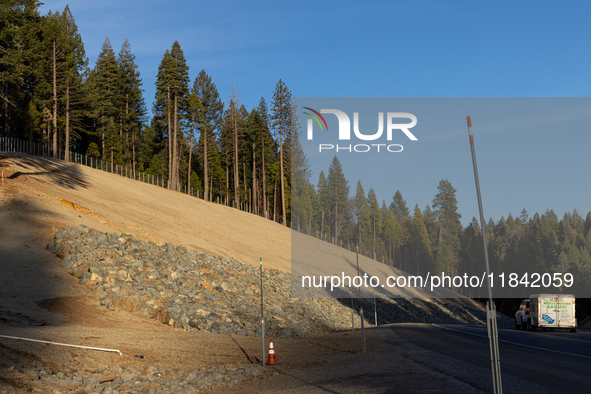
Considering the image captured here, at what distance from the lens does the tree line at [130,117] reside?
64250mm

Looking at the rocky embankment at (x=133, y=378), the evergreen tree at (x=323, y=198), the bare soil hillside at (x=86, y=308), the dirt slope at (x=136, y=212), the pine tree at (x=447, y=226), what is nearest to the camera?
the rocky embankment at (x=133, y=378)

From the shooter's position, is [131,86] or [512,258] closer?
[512,258]

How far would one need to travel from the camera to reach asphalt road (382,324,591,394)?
1071 cm

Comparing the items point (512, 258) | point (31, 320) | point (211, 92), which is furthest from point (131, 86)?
point (31, 320)

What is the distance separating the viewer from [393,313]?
46.8 m

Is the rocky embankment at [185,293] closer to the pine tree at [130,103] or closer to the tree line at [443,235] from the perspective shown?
the tree line at [443,235]

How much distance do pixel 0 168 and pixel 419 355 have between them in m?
34.8

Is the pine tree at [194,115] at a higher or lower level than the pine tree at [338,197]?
higher

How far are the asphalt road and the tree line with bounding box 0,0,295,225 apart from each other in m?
39.4

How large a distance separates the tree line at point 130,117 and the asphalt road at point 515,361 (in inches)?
1553

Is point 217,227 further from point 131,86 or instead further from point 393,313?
point 131,86

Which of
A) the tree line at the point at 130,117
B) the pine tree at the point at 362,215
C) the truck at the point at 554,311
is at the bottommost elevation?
the truck at the point at 554,311

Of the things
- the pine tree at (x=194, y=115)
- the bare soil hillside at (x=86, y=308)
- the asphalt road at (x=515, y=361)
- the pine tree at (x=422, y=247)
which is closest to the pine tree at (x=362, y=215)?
the pine tree at (x=422, y=247)

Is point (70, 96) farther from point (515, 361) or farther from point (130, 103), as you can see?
point (515, 361)
